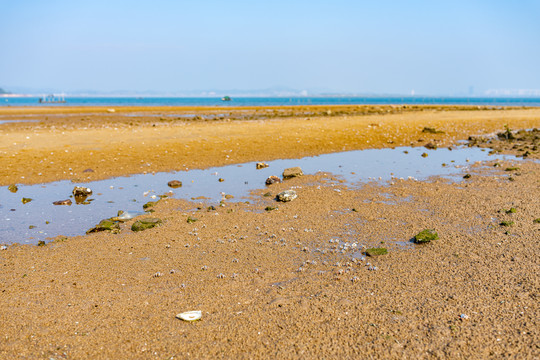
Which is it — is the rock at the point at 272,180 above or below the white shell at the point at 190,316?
above

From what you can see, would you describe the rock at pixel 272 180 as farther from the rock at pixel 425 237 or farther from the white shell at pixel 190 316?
the white shell at pixel 190 316

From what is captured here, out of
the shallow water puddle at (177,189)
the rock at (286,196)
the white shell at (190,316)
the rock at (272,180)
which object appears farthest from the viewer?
the rock at (272,180)

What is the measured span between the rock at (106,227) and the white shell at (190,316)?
5.35 metres

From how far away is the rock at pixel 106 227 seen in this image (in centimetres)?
1177

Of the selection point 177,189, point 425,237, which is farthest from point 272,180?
point 425,237

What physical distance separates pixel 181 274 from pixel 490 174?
15.5 meters

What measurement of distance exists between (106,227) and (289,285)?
20.3ft

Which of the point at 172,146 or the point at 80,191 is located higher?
the point at 172,146

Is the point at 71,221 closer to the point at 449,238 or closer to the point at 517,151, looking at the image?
the point at 449,238

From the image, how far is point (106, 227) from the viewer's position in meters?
11.9

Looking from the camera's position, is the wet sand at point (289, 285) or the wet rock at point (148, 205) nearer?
the wet sand at point (289, 285)

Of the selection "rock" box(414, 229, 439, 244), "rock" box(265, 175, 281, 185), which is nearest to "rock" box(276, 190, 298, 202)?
"rock" box(265, 175, 281, 185)

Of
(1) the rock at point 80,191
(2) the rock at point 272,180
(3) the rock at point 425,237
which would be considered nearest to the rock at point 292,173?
(2) the rock at point 272,180

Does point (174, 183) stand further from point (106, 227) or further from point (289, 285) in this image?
point (289, 285)
